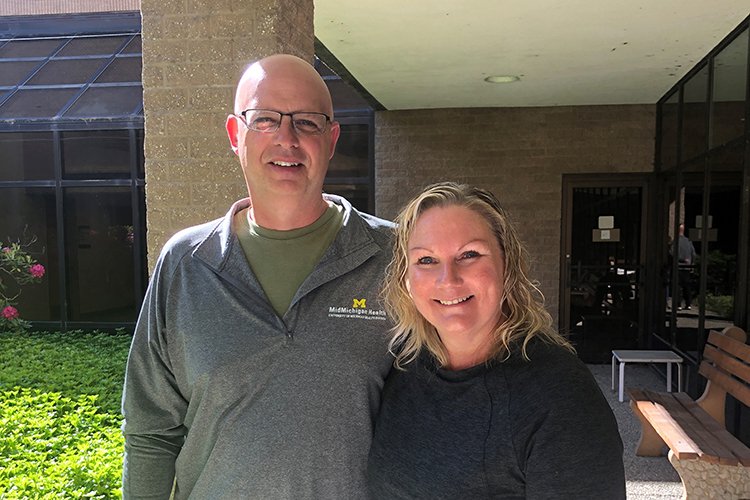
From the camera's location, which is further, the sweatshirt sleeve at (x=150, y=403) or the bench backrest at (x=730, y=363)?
the bench backrest at (x=730, y=363)

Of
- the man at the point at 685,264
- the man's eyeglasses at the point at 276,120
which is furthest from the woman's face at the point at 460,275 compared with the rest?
the man at the point at 685,264

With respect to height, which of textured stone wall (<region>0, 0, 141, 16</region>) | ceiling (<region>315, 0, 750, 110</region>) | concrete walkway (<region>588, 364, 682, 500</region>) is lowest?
concrete walkway (<region>588, 364, 682, 500</region>)

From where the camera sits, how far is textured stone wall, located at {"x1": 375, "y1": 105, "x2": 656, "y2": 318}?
732cm

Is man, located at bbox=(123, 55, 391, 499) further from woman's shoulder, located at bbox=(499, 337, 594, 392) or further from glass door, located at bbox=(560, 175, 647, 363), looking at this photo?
glass door, located at bbox=(560, 175, 647, 363)

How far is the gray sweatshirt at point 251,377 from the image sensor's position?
1591 millimetres

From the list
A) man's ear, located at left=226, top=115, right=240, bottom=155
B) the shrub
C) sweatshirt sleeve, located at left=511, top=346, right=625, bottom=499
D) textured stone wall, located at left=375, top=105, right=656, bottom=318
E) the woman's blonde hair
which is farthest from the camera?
the shrub

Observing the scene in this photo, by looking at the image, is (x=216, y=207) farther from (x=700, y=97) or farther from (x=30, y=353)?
(x=30, y=353)

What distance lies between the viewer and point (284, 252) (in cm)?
176

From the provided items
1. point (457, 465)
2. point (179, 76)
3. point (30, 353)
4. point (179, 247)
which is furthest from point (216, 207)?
point (30, 353)

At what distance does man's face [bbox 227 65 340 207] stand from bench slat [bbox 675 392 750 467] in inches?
120

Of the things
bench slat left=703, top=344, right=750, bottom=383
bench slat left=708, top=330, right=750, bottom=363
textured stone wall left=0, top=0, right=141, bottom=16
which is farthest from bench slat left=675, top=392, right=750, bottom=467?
textured stone wall left=0, top=0, right=141, bottom=16

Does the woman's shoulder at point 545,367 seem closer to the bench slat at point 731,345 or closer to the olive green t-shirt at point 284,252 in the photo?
the olive green t-shirt at point 284,252

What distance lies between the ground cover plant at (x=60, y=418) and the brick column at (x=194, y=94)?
1.64 metres

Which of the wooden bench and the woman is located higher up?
the woman
